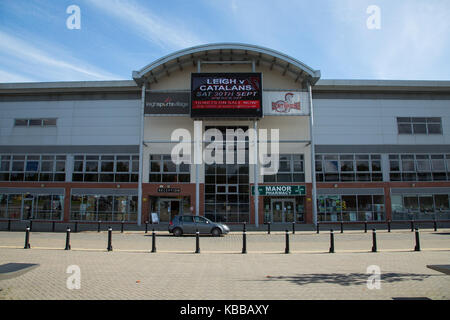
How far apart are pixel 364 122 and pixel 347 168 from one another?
4.72 metres

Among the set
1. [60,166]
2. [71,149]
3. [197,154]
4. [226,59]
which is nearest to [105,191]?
[60,166]

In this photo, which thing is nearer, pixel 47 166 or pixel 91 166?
pixel 91 166

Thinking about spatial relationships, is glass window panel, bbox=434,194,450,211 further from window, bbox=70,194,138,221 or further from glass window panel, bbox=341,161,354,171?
window, bbox=70,194,138,221

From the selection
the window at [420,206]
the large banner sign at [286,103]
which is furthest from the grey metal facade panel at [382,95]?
the window at [420,206]

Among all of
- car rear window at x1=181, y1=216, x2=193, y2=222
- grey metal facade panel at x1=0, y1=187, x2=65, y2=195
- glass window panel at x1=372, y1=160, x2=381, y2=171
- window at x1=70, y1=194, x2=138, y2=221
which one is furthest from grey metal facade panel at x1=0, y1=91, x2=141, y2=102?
glass window panel at x1=372, y1=160, x2=381, y2=171

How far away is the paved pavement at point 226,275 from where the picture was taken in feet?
20.5

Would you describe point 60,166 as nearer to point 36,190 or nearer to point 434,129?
point 36,190

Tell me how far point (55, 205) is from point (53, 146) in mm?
5550

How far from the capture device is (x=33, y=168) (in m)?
30.0

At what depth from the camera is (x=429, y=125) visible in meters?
30.3

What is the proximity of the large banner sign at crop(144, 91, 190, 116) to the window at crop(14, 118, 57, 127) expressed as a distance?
32.3ft
